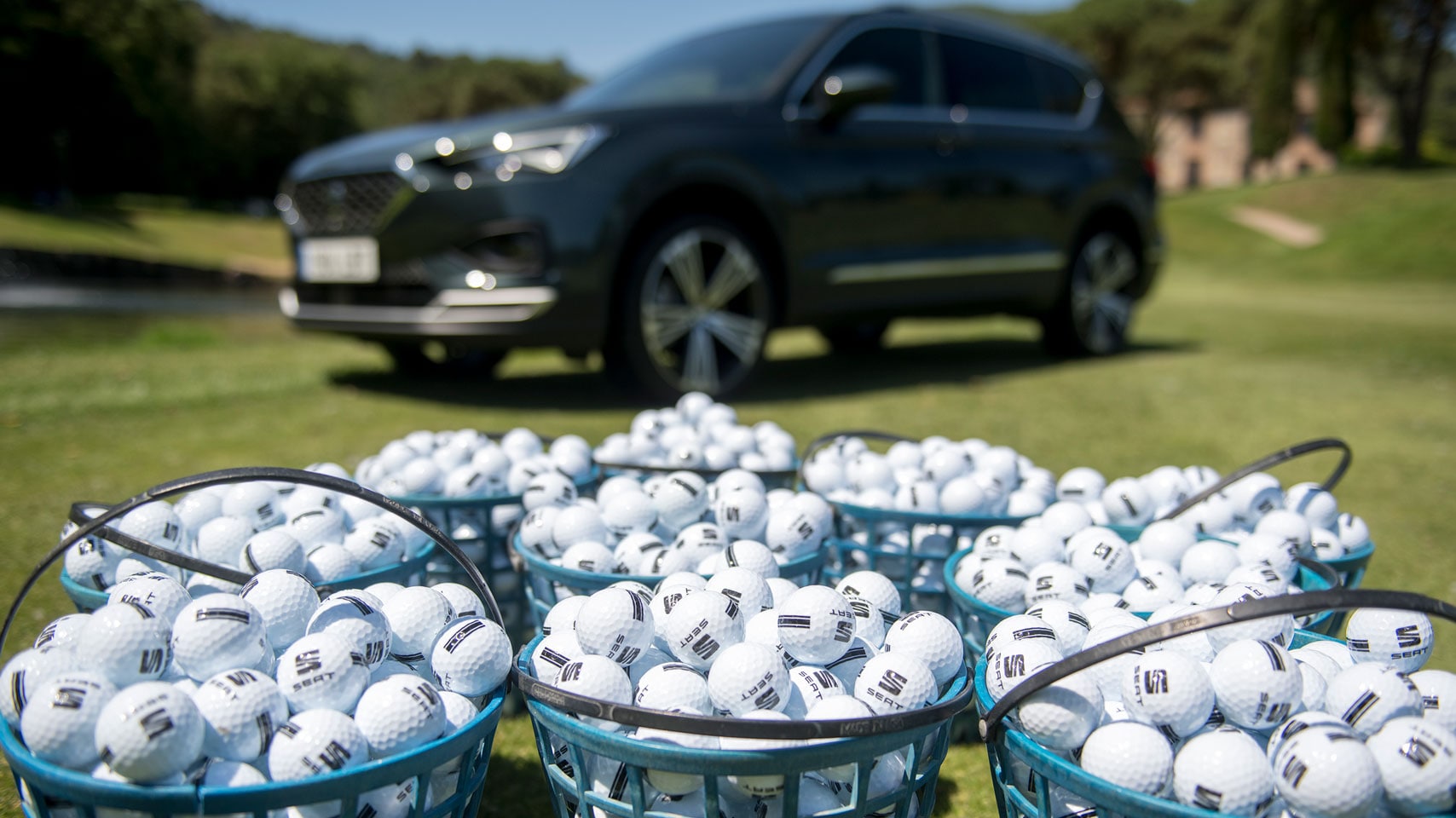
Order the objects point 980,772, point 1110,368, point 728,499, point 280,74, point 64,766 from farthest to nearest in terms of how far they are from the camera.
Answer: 1. point 280,74
2. point 1110,368
3. point 728,499
4. point 980,772
5. point 64,766

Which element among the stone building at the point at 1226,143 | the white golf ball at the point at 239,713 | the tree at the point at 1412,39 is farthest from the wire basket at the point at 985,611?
the stone building at the point at 1226,143

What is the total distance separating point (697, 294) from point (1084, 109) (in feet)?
11.8

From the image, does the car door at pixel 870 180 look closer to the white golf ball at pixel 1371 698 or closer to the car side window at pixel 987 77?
the car side window at pixel 987 77

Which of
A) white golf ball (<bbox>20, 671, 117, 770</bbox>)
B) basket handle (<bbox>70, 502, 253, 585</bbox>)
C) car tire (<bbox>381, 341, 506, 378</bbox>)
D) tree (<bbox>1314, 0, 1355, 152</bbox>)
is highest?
tree (<bbox>1314, 0, 1355, 152</bbox>)

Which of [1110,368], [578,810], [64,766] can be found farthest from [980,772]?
[1110,368]

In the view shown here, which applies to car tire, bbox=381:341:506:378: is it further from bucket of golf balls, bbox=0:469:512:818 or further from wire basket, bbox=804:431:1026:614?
bucket of golf balls, bbox=0:469:512:818

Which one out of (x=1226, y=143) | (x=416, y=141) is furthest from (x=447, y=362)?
(x=1226, y=143)

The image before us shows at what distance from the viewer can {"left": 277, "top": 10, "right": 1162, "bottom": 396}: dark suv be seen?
445 centimetres

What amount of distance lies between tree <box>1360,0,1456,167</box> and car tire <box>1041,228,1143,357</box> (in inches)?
1502

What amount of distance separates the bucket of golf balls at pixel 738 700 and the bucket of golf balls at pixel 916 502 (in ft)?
1.70

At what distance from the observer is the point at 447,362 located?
19.9 feet

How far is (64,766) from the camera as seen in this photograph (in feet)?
4.38

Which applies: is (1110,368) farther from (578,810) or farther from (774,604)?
(578,810)

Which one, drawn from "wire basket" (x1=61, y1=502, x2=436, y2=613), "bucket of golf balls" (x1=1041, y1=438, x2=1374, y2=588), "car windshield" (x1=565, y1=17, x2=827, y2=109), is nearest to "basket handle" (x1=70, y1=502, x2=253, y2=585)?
"wire basket" (x1=61, y1=502, x2=436, y2=613)
